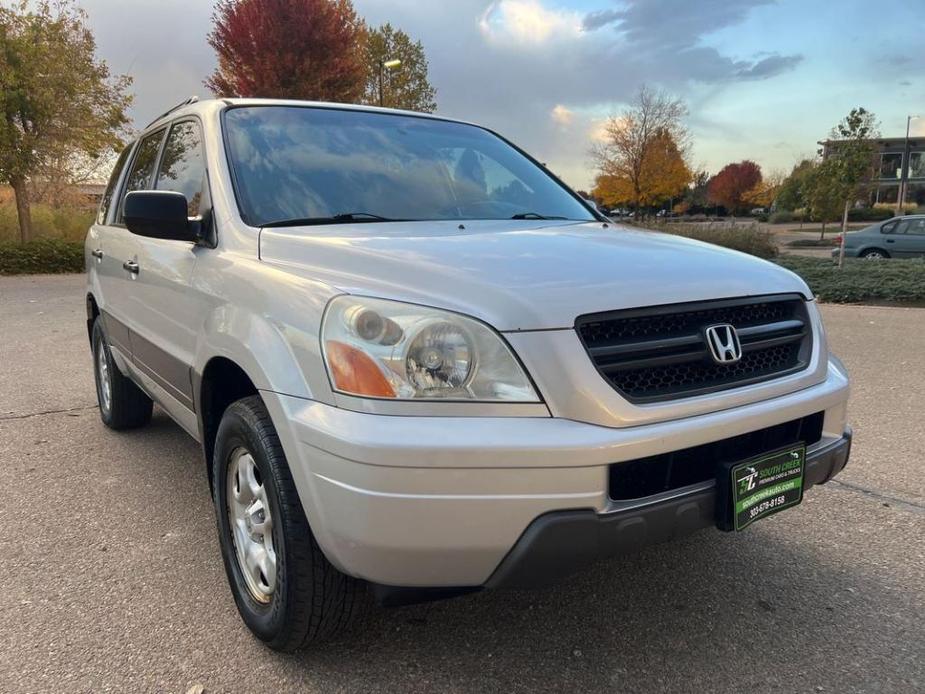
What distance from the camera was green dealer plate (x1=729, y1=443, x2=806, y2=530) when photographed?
199 centimetres

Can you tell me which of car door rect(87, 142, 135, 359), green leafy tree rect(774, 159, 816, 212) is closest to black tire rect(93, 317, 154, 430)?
car door rect(87, 142, 135, 359)

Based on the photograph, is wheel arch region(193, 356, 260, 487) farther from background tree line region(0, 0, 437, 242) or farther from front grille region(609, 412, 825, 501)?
background tree line region(0, 0, 437, 242)

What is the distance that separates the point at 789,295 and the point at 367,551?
1.63m

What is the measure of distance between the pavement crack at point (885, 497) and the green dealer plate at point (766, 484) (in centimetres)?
159

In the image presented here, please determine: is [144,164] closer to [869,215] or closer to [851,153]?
[851,153]

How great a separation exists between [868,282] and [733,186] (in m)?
56.5

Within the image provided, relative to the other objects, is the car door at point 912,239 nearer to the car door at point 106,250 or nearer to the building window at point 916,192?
the car door at point 106,250

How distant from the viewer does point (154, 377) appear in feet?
11.1

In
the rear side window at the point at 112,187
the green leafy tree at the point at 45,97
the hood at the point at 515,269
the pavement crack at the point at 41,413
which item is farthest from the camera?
the green leafy tree at the point at 45,97

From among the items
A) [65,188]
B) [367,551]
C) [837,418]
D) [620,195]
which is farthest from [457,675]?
[620,195]

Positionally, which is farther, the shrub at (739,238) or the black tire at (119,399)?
the shrub at (739,238)

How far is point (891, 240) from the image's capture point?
54.9ft

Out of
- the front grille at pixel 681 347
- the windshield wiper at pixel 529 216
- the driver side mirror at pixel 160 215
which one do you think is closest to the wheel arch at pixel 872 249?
the windshield wiper at pixel 529 216

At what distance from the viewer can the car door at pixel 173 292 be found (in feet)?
9.13
